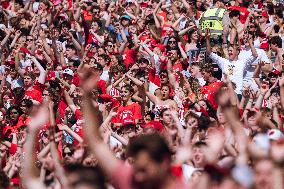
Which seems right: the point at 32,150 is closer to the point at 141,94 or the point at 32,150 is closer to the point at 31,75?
the point at 141,94

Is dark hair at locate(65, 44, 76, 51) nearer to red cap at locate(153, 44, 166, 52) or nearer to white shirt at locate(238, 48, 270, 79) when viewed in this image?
red cap at locate(153, 44, 166, 52)

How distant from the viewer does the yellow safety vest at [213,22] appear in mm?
15327

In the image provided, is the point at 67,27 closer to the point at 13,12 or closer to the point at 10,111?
the point at 13,12

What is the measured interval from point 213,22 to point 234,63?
79.5 inches

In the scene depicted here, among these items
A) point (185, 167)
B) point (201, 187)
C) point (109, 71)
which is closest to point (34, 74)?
point (109, 71)

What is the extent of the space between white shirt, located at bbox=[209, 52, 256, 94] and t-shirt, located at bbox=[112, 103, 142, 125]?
1493mm

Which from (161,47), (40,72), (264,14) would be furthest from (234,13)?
(40,72)

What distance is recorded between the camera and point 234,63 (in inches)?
534

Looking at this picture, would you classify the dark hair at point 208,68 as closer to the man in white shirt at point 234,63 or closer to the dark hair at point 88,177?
the man in white shirt at point 234,63

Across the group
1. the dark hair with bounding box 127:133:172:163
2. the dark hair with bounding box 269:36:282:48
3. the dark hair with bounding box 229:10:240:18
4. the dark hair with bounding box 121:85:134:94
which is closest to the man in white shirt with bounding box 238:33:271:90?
the dark hair with bounding box 269:36:282:48

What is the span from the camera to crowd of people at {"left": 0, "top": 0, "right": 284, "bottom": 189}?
6344 millimetres

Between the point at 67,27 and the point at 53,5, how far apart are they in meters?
1.75

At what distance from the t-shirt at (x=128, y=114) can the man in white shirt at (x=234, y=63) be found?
1.46 metres

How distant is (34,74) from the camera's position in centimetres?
1451
